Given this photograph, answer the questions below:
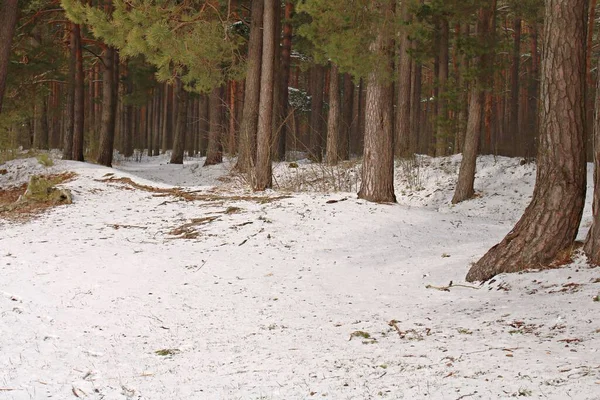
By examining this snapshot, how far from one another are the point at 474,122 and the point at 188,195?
6.48m

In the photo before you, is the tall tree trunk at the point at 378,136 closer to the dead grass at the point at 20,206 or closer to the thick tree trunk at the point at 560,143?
the thick tree trunk at the point at 560,143

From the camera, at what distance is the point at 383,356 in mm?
4074

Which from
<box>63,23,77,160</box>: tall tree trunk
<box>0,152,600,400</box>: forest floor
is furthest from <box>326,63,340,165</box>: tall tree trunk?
<box>63,23,77,160</box>: tall tree trunk

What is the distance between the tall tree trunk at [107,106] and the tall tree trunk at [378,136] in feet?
33.8

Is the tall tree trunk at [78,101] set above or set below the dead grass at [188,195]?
above

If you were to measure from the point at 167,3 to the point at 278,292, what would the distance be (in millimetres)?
8009

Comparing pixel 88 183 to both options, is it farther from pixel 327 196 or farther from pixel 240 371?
pixel 240 371

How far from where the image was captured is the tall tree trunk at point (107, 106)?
17516mm

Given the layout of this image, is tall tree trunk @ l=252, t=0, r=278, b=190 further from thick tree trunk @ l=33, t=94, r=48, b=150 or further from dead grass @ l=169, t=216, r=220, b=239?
thick tree trunk @ l=33, t=94, r=48, b=150

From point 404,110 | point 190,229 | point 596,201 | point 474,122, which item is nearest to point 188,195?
point 190,229

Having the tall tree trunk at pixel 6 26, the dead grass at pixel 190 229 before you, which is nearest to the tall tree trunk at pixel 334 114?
the dead grass at pixel 190 229

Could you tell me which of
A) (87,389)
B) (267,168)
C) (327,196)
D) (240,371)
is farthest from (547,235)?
(267,168)

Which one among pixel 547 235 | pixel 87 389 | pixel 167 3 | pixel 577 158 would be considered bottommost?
pixel 87 389

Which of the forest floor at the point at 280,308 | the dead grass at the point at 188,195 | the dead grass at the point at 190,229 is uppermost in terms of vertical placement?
the dead grass at the point at 188,195
